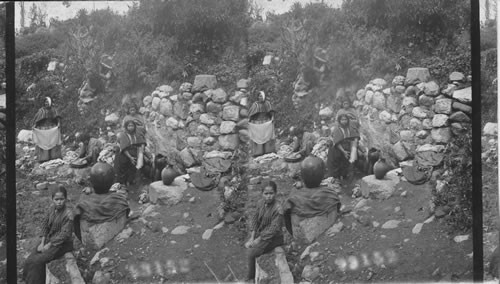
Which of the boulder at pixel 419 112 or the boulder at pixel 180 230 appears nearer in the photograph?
the boulder at pixel 180 230

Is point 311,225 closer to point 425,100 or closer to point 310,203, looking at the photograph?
point 310,203

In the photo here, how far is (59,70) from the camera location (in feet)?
15.0

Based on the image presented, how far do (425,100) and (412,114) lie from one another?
13cm

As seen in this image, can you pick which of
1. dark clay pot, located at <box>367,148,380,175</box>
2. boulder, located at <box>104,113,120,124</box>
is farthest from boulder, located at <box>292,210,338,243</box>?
boulder, located at <box>104,113,120,124</box>

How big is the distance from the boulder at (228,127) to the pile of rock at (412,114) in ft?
2.71

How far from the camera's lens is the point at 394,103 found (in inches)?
182

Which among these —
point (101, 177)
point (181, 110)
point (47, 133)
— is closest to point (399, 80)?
point (181, 110)

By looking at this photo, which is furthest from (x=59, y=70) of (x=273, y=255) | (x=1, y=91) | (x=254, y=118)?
(x=273, y=255)

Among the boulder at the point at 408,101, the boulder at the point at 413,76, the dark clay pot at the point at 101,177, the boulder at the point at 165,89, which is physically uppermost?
the boulder at the point at 413,76

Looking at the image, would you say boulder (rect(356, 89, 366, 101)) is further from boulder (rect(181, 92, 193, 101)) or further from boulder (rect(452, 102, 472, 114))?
boulder (rect(181, 92, 193, 101))

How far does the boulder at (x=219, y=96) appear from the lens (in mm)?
4609

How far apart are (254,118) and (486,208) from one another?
63.6 inches

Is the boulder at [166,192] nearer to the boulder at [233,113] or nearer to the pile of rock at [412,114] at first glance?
the boulder at [233,113]

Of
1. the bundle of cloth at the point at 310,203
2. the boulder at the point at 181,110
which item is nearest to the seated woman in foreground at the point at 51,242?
the boulder at the point at 181,110
